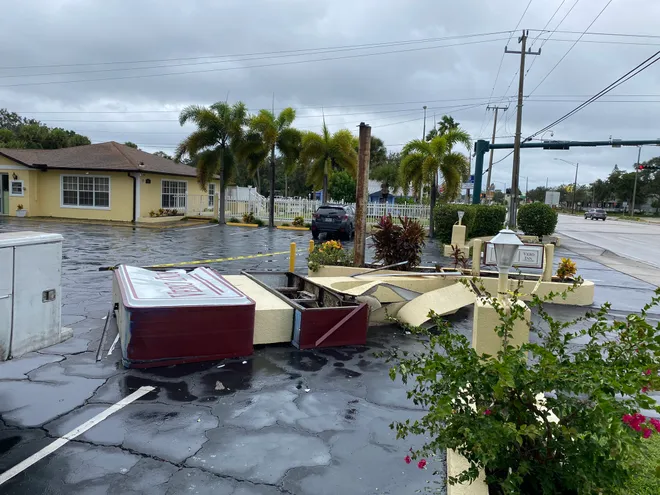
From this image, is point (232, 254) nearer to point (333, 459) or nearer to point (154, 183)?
point (333, 459)

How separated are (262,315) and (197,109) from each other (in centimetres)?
2471

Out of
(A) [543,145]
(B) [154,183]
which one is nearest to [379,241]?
(A) [543,145]

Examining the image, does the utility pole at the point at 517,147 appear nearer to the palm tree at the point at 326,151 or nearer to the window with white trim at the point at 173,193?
the palm tree at the point at 326,151

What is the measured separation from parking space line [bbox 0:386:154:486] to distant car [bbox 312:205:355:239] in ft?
58.8

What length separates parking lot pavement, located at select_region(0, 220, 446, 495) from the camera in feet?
12.1

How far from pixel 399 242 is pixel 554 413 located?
8209mm

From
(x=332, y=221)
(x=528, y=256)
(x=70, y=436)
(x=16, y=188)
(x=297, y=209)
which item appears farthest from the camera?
(x=297, y=209)

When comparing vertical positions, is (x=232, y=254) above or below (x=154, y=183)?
below

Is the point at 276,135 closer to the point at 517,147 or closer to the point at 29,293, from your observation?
the point at 517,147

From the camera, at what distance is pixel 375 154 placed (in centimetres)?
7075

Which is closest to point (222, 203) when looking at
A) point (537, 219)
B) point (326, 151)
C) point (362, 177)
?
point (326, 151)

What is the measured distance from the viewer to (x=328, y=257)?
11.3 metres

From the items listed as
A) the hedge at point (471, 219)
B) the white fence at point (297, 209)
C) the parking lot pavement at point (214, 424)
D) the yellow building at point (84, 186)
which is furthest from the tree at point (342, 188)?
the parking lot pavement at point (214, 424)

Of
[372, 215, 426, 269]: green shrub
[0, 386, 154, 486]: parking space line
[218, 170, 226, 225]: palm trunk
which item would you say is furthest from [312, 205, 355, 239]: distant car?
[0, 386, 154, 486]: parking space line
